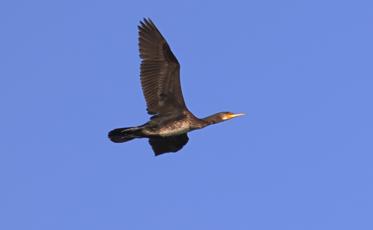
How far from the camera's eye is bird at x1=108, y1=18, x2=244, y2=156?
24.0m

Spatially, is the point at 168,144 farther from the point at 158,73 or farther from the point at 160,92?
the point at 158,73

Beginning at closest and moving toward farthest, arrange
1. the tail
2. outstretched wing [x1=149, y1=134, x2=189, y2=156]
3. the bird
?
the tail
the bird
outstretched wing [x1=149, y1=134, x2=189, y2=156]

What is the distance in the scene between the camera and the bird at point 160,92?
24016 mm

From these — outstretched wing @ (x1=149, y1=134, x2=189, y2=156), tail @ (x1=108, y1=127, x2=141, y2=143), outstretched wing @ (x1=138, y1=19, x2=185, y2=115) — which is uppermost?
outstretched wing @ (x1=138, y1=19, x2=185, y2=115)

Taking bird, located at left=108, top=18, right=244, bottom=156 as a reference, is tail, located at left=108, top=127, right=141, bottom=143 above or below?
below

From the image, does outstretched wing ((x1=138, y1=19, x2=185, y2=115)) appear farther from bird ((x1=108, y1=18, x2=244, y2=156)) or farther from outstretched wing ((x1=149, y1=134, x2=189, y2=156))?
outstretched wing ((x1=149, y1=134, x2=189, y2=156))

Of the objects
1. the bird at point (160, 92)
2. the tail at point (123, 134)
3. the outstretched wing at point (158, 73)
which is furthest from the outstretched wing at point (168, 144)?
the tail at point (123, 134)

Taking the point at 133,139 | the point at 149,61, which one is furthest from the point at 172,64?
the point at 133,139

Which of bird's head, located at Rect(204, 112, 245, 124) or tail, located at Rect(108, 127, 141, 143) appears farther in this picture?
bird's head, located at Rect(204, 112, 245, 124)

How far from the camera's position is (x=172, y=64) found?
78.6ft

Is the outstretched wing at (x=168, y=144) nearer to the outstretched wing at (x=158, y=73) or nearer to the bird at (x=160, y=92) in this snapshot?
the bird at (x=160, y=92)

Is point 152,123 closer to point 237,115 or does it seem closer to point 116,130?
point 116,130

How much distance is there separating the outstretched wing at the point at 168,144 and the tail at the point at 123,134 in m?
1.58

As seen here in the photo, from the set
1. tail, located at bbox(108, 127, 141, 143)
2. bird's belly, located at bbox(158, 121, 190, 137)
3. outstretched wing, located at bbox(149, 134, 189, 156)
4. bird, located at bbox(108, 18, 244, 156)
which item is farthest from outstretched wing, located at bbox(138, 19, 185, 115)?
outstretched wing, located at bbox(149, 134, 189, 156)
